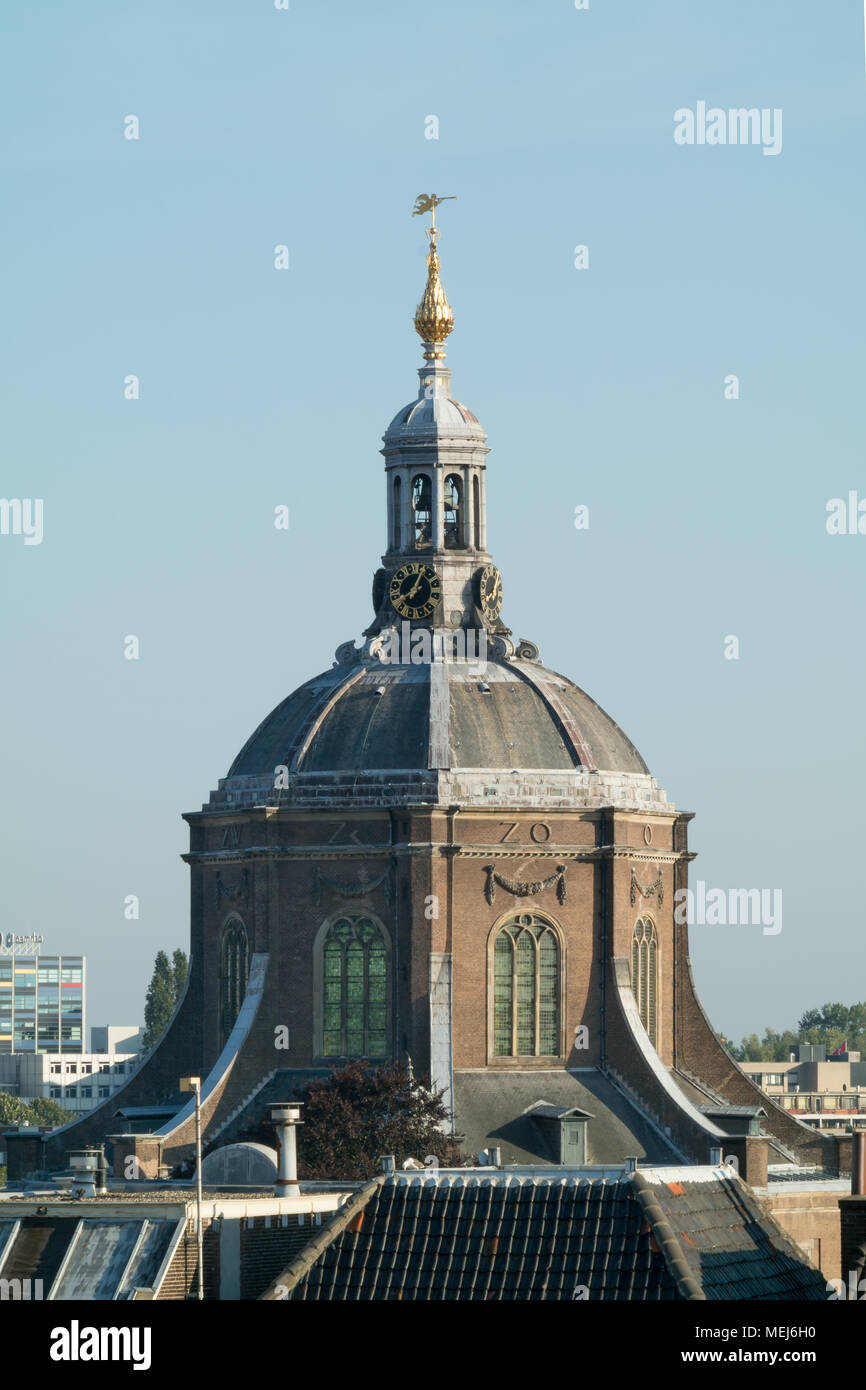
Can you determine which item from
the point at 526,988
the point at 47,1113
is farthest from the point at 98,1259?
the point at 47,1113

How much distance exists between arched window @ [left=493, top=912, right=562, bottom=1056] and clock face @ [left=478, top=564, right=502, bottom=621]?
435 inches

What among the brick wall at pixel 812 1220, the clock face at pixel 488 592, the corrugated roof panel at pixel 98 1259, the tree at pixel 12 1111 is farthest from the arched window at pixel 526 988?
the tree at pixel 12 1111

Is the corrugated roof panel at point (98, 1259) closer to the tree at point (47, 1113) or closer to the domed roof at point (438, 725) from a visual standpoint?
the domed roof at point (438, 725)

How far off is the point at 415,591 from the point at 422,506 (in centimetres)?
310

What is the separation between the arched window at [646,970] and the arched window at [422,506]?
13.7m

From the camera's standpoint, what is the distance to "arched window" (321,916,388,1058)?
10250 centimetres

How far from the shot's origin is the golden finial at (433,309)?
4451 inches

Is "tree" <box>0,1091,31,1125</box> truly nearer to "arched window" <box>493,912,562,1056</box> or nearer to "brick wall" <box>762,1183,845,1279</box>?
"arched window" <box>493,912,562,1056</box>

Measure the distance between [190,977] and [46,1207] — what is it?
1752 inches

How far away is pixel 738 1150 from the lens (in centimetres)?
9925

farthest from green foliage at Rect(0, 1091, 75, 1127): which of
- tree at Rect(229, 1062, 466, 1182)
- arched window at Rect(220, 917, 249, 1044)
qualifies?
tree at Rect(229, 1062, 466, 1182)

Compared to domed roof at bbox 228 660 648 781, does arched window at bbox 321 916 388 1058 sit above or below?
below

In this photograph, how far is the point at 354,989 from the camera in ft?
338
